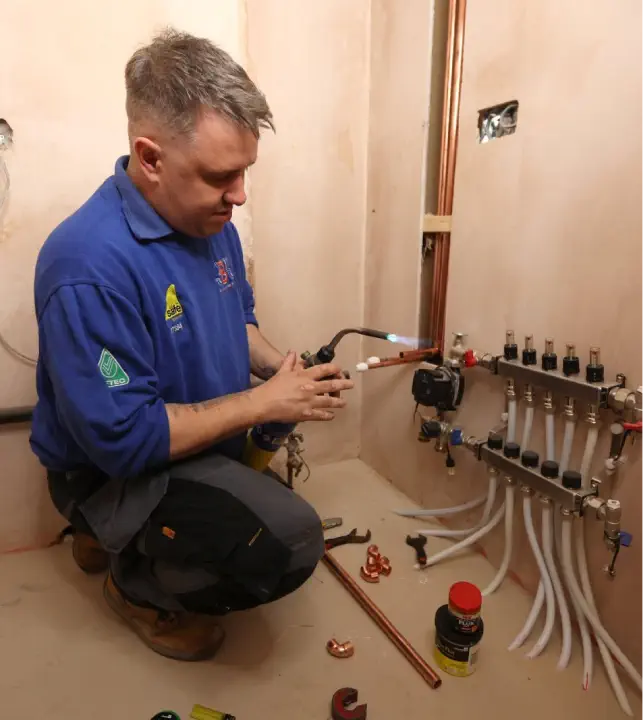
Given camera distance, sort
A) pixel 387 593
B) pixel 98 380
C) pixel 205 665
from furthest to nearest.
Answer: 1. pixel 387 593
2. pixel 205 665
3. pixel 98 380

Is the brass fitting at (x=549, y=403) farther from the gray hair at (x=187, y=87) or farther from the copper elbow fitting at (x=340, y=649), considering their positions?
the gray hair at (x=187, y=87)

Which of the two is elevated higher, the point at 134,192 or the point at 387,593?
the point at 134,192

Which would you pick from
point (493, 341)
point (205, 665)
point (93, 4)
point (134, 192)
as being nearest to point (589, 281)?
point (493, 341)

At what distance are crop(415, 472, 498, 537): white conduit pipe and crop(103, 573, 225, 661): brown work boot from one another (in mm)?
653

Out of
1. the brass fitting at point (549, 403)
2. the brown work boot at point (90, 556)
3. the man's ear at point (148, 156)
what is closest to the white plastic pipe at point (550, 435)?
the brass fitting at point (549, 403)

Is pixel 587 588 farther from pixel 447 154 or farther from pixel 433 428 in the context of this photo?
pixel 447 154

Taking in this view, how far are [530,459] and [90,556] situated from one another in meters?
1.13

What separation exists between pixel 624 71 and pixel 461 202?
47 cm

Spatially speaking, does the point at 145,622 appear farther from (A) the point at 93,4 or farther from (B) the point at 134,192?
(A) the point at 93,4

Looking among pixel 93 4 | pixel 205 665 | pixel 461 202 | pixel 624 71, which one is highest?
pixel 93 4

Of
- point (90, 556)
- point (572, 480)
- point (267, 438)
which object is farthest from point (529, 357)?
point (90, 556)

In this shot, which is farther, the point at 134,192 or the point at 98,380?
the point at 134,192

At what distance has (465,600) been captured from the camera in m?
1.11

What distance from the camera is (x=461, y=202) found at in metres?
1.42
